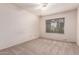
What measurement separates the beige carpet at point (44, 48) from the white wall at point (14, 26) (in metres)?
0.13

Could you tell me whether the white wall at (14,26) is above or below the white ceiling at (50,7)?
below

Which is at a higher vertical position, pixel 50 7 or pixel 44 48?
pixel 50 7

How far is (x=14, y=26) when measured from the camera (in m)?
1.87

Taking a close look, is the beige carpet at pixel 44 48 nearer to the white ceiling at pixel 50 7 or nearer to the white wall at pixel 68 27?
the white wall at pixel 68 27

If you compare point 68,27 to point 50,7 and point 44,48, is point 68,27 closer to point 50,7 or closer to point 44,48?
point 50,7

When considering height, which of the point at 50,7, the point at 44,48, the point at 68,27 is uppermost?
the point at 50,7

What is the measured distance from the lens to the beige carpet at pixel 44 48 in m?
1.79

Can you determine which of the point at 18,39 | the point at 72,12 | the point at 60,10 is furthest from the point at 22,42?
the point at 72,12

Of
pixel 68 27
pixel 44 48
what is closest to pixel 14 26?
pixel 44 48

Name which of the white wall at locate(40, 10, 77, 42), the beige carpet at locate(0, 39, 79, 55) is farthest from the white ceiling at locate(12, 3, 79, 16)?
the beige carpet at locate(0, 39, 79, 55)

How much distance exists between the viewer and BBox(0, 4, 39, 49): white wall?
181 centimetres

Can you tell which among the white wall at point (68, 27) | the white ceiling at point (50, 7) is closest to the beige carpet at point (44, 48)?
the white wall at point (68, 27)

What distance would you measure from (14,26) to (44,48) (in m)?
0.84
